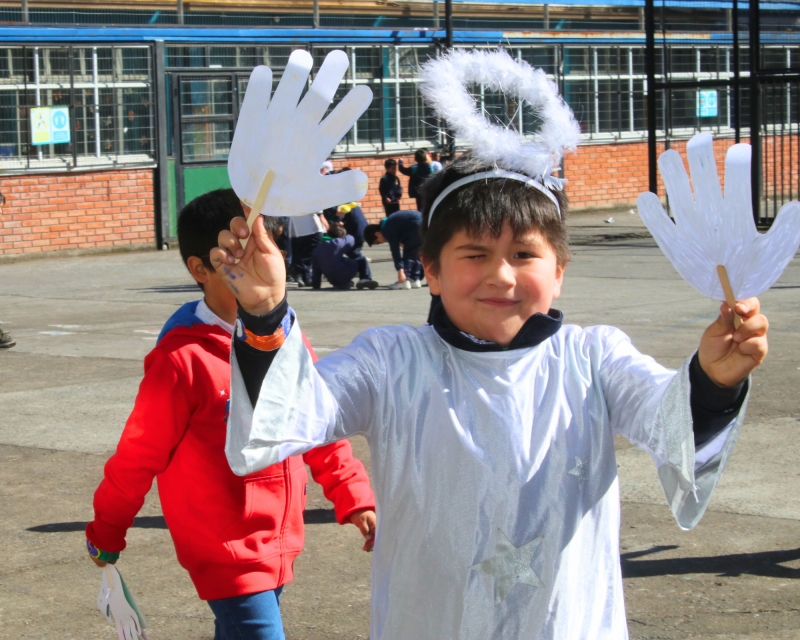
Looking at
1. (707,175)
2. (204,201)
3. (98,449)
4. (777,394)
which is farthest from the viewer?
(777,394)

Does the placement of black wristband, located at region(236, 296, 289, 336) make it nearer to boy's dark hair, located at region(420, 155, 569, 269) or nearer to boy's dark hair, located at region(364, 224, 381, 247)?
boy's dark hair, located at region(420, 155, 569, 269)

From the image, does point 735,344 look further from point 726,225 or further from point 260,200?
point 260,200

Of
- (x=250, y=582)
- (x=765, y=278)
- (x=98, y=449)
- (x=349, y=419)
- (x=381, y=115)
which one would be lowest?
(x=98, y=449)

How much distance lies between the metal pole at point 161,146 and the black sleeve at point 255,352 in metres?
17.2

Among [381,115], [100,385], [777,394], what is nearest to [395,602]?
[777,394]

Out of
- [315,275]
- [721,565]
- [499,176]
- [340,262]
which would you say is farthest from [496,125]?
[315,275]

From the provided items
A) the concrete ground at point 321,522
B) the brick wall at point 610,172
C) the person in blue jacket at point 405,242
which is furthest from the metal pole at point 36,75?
the brick wall at point 610,172

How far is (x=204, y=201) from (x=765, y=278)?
165 centimetres

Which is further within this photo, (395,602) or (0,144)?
(0,144)

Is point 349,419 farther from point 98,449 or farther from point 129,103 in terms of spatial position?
point 129,103

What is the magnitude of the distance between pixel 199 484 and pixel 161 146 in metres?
16.2

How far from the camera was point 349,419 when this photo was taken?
200 cm

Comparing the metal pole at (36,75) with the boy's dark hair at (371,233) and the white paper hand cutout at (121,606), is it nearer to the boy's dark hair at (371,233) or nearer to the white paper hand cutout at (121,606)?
the boy's dark hair at (371,233)

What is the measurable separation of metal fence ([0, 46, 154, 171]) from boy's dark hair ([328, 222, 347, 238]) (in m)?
5.75
